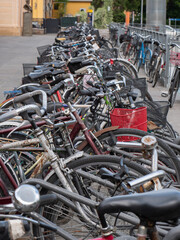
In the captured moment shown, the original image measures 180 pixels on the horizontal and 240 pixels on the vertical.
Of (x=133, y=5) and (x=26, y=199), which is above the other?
(x=133, y=5)

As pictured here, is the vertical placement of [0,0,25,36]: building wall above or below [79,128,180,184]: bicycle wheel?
above

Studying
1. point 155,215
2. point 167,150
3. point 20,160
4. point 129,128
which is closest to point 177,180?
point 167,150

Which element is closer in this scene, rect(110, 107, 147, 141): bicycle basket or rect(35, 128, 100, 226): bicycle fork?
rect(35, 128, 100, 226): bicycle fork

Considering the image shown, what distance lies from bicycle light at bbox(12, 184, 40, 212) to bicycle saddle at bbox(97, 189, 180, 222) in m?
0.26

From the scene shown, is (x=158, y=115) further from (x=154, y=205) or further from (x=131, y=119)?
(x=154, y=205)

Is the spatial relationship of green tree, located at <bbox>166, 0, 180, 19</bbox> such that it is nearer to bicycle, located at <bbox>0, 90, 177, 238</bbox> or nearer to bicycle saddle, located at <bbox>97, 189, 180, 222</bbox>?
bicycle, located at <bbox>0, 90, 177, 238</bbox>

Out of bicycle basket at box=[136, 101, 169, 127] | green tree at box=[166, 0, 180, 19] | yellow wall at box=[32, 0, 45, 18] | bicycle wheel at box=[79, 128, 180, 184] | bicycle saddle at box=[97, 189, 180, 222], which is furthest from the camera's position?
green tree at box=[166, 0, 180, 19]

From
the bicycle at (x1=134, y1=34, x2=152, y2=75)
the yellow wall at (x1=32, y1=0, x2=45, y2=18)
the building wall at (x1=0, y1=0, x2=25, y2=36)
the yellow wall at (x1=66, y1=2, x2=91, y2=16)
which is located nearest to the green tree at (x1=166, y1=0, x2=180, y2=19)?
the yellow wall at (x1=66, y1=2, x2=91, y2=16)

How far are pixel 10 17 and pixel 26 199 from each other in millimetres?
30327

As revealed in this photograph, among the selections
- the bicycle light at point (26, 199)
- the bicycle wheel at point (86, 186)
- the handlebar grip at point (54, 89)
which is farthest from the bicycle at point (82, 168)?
the bicycle light at point (26, 199)

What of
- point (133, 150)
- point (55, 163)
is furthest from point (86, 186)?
point (133, 150)

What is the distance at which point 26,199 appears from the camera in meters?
1.49

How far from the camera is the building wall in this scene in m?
30.6

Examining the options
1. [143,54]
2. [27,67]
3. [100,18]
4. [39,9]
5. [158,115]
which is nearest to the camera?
[158,115]
